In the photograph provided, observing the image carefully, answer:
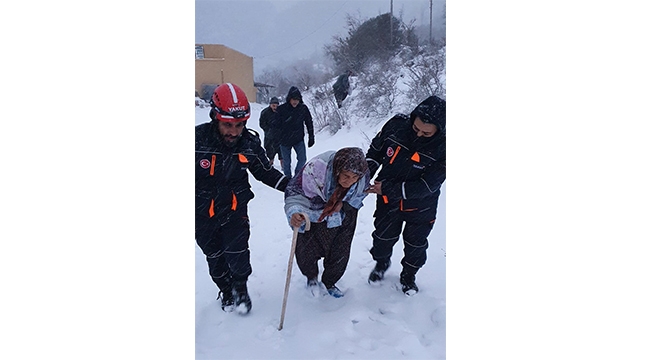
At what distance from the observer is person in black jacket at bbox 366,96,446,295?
2035mm

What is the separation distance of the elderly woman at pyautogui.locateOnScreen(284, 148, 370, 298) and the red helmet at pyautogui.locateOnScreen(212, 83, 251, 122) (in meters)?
0.43

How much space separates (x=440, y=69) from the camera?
2199mm

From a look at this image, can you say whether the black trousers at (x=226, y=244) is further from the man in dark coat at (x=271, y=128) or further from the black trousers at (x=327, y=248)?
the man in dark coat at (x=271, y=128)

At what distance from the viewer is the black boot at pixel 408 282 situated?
229cm

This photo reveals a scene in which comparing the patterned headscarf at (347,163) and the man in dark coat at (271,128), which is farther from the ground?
the man in dark coat at (271,128)

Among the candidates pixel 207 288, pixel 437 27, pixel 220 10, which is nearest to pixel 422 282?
pixel 207 288

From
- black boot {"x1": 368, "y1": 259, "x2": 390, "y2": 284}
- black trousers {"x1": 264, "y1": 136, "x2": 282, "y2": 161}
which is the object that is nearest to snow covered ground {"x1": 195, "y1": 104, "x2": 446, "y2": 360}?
black boot {"x1": 368, "y1": 259, "x2": 390, "y2": 284}

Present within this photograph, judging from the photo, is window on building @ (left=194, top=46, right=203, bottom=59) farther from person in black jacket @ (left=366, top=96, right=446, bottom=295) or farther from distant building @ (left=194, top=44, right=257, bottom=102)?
person in black jacket @ (left=366, top=96, right=446, bottom=295)

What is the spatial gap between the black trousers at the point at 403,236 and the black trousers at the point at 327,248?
20 cm

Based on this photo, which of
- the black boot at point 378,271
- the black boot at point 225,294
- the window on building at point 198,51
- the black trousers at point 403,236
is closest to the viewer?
the window on building at point 198,51

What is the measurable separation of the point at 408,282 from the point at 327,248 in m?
0.54

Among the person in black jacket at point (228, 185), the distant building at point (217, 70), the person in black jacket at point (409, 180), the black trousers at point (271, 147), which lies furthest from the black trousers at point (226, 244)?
the person in black jacket at point (409, 180)

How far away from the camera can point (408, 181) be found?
6.97ft

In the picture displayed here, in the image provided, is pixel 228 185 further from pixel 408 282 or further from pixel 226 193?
pixel 408 282
